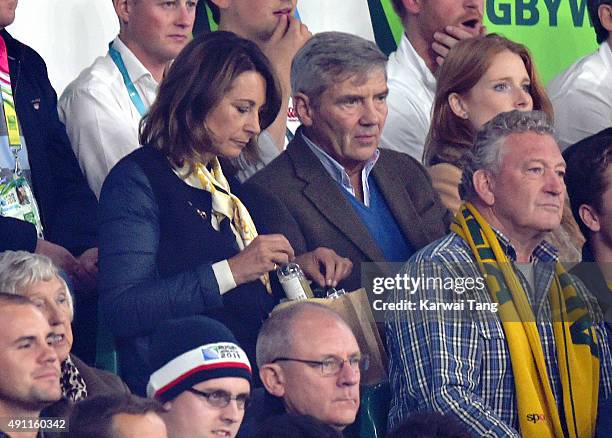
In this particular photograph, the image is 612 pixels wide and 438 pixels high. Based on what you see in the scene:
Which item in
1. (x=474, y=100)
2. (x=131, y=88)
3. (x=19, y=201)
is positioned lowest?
(x=19, y=201)

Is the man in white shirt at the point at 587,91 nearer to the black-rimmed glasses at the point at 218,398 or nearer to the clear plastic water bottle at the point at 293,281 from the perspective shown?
the clear plastic water bottle at the point at 293,281

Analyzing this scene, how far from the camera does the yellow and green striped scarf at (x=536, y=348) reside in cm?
481

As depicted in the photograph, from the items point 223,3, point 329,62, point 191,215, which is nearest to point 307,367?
point 191,215

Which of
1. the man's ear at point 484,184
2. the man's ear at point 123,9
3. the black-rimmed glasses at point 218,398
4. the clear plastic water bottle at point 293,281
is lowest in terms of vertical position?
the black-rimmed glasses at point 218,398

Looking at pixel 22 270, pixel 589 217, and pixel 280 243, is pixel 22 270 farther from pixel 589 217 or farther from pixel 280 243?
pixel 589 217

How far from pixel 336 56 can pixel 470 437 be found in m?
1.44

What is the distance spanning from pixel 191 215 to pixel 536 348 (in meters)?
1.04

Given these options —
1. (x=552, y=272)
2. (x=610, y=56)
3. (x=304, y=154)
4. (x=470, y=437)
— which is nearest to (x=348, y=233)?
(x=304, y=154)

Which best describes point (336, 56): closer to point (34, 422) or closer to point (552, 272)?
point (552, 272)

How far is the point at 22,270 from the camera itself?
447 cm

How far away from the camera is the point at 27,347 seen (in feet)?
14.2

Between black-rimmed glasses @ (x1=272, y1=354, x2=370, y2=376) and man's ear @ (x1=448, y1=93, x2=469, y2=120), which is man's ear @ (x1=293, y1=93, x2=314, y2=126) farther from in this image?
black-rimmed glasses @ (x1=272, y1=354, x2=370, y2=376)

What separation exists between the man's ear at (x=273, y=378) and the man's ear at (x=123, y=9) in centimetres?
135

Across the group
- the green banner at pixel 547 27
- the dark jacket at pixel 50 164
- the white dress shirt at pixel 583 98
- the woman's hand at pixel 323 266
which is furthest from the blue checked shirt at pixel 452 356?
the green banner at pixel 547 27
